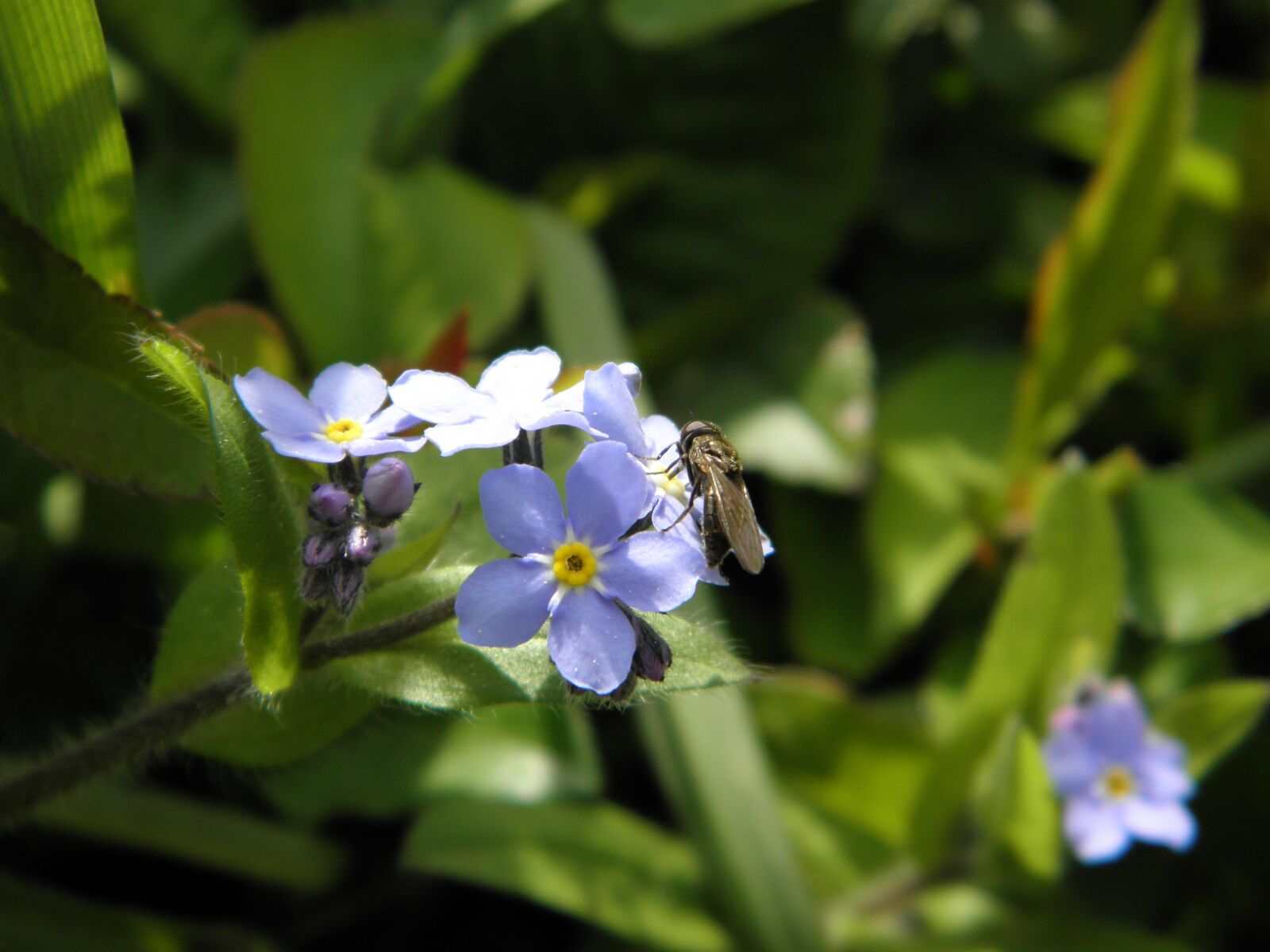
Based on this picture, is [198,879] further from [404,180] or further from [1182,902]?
[1182,902]

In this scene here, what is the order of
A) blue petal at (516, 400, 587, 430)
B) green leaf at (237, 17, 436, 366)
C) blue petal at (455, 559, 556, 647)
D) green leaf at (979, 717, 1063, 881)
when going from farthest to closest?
green leaf at (237, 17, 436, 366) < green leaf at (979, 717, 1063, 881) < blue petal at (516, 400, 587, 430) < blue petal at (455, 559, 556, 647)

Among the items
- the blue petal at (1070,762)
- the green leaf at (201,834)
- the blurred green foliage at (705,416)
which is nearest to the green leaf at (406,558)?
the blurred green foliage at (705,416)

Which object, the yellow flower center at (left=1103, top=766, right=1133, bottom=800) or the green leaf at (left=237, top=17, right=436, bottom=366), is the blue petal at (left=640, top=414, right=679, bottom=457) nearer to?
→ the green leaf at (left=237, top=17, right=436, bottom=366)

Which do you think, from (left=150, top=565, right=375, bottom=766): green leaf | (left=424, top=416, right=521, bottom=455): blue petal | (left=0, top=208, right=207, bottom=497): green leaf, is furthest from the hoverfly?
(left=0, top=208, right=207, bottom=497): green leaf

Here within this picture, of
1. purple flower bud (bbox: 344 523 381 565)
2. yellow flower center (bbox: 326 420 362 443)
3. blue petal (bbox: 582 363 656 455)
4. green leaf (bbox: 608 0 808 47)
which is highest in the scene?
green leaf (bbox: 608 0 808 47)

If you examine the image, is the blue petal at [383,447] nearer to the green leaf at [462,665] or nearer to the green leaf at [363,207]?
the green leaf at [462,665]

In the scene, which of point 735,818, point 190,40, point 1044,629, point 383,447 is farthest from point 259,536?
point 190,40

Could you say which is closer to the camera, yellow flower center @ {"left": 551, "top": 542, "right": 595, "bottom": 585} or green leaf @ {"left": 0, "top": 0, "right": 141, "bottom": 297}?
yellow flower center @ {"left": 551, "top": 542, "right": 595, "bottom": 585}

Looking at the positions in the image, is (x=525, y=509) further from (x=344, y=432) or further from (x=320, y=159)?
(x=320, y=159)
